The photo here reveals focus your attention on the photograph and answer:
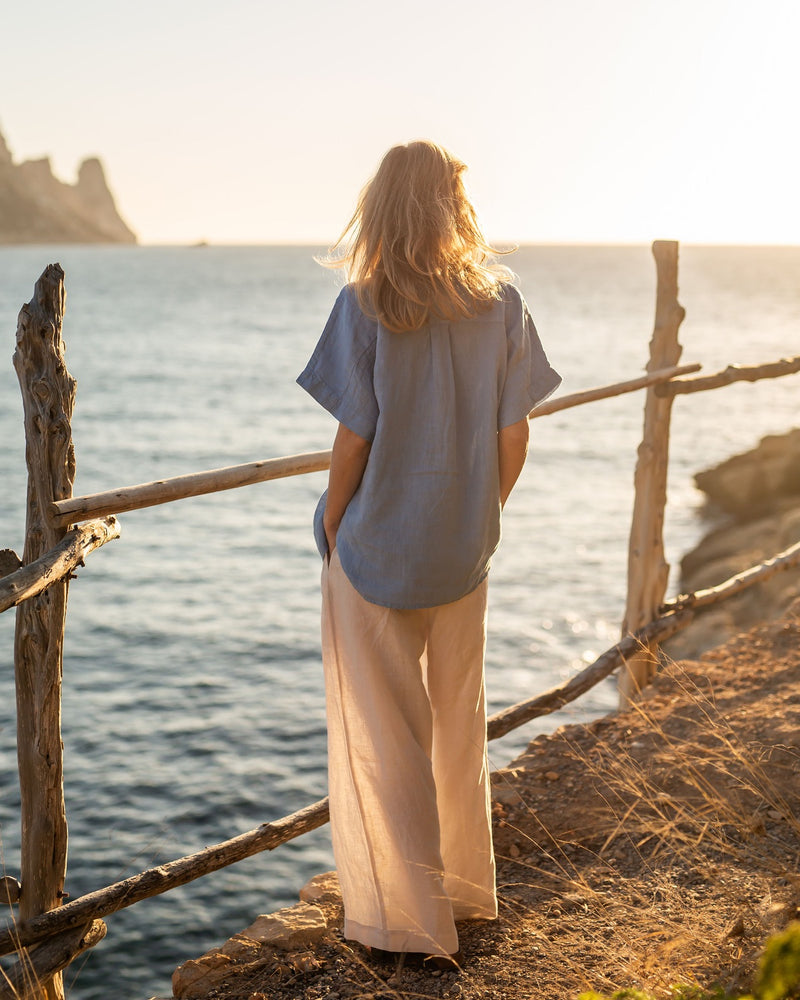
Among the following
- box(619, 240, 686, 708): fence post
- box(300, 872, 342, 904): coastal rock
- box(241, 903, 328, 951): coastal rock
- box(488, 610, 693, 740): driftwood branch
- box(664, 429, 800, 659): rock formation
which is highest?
box(619, 240, 686, 708): fence post

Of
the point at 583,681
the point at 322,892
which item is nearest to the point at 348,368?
the point at 322,892

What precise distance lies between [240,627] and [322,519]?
8245 mm

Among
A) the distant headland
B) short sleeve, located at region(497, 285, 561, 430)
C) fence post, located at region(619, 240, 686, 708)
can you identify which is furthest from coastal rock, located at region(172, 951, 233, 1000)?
the distant headland

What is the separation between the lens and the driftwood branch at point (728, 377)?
4.38 m

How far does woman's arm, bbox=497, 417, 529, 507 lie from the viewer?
2383 millimetres

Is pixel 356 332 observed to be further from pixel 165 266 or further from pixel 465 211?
pixel 165 266

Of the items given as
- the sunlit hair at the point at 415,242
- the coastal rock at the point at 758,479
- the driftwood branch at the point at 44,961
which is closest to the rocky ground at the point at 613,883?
the driftwood branch at the point at 44,961

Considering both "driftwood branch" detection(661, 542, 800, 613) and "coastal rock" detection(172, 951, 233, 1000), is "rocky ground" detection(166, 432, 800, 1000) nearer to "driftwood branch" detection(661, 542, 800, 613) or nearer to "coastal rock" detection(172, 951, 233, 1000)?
"coastal rock" detection(172, 951, 233, 1000)

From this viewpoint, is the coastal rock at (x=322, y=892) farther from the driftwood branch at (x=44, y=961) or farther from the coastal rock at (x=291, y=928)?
the driftwood branch at (x=44, y=961)

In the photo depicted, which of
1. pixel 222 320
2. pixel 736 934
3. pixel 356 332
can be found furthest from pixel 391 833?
pixel 222 320

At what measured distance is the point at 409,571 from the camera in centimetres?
231

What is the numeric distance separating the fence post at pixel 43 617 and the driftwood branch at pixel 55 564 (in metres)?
0.06

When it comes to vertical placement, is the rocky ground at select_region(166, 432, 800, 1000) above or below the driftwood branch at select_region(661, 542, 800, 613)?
below

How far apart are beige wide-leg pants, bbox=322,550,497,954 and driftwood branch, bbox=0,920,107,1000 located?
2.29 ft
